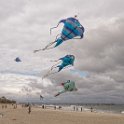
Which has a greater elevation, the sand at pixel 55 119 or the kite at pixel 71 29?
the kite at pixel 71 29

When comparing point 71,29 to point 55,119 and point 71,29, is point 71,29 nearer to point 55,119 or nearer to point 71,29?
point 71,29

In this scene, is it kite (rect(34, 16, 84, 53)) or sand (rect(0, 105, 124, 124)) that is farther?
sand (rect(0, 105, 124, 124))

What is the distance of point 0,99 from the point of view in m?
150

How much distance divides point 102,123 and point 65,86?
8635 mm

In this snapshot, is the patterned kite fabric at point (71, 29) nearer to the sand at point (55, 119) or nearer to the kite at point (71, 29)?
the kite at point (71, 29)

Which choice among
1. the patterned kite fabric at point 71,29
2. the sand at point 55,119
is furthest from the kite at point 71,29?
the sand at point 55,119

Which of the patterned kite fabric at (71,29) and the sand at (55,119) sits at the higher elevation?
the patterned kite fabric at (71,29)

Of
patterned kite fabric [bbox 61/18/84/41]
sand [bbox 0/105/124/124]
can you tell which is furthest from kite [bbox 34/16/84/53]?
sand [bbox 0/105/124/124]

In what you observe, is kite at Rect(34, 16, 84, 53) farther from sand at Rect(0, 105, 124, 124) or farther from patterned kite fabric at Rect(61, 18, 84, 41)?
sand at Rect(0, 105, 124, 124)

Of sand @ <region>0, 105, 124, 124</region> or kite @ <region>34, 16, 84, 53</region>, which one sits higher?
kite @ <region>34, 16, 84, 53</region>

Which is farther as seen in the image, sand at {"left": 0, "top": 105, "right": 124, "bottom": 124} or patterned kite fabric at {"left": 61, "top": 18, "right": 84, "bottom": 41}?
sand at {"left": 0, "top": 105, "right": 124, "bottom": 124}

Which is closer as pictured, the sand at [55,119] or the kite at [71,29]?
the kite at [71,29]

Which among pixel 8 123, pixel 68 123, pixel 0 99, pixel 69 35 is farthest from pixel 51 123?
pixel 0 99

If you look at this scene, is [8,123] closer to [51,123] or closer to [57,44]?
[51,123]
